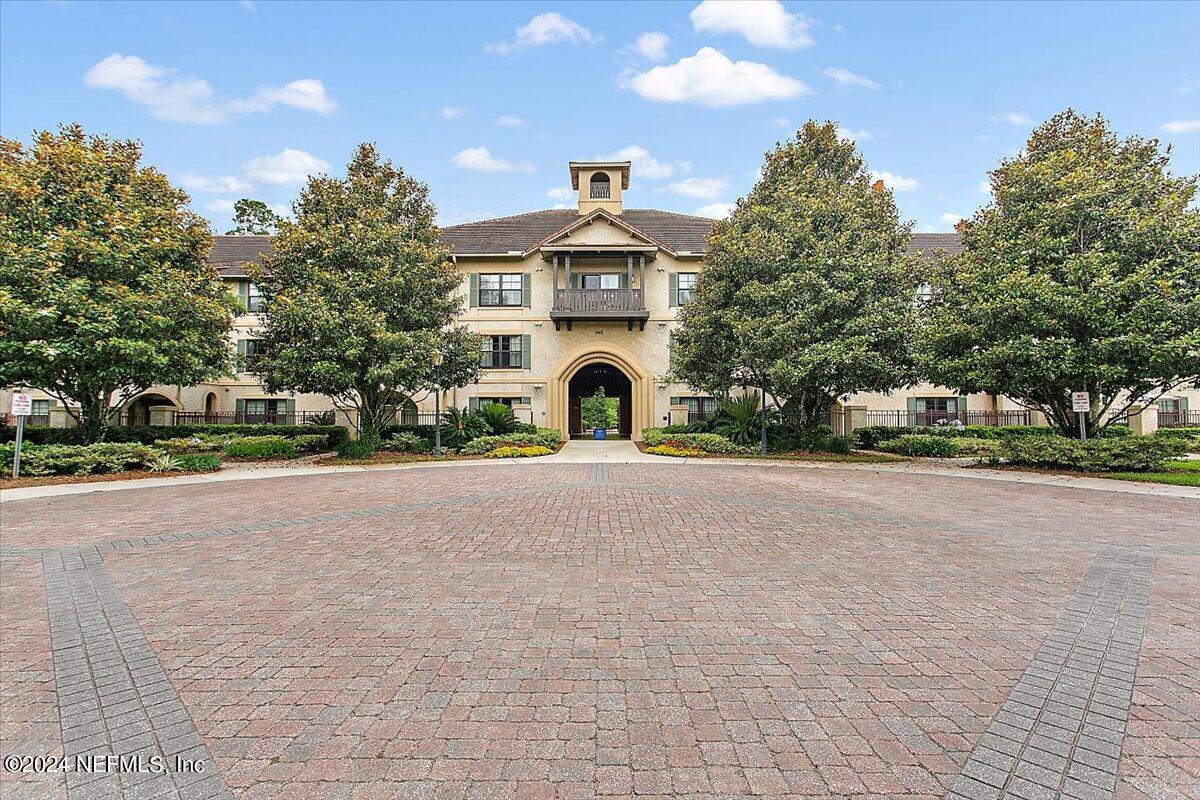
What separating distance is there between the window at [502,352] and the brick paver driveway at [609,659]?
19209mm

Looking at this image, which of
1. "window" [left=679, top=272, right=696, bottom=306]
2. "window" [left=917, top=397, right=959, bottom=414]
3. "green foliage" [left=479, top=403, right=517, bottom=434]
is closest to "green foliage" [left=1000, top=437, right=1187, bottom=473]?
"window" [left=917, top=397, right=959, bottom=414]

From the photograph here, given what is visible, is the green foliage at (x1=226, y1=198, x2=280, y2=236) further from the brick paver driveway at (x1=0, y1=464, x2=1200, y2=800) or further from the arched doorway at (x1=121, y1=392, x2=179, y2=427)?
the brick paver driveway at (x1=0, y1=464, x2=1200, y2=800)

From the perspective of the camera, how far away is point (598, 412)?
4028 cm

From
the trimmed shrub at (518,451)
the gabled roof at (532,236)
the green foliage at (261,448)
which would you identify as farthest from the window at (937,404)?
the green foliage at (261,448)

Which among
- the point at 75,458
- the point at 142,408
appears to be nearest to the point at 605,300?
the point at 75,458

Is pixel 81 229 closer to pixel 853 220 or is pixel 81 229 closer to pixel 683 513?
pixel 683 513

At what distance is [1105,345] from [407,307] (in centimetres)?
1872

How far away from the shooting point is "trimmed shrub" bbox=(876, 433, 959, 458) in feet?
65.7

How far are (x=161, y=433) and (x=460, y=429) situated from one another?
1106 cm

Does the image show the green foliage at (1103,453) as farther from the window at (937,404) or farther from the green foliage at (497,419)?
the green foliage at (497,419)

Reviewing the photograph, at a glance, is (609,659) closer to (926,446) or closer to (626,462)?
(626,462)

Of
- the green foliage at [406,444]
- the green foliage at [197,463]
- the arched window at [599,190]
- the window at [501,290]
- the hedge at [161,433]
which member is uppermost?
the arched window at [599,190]

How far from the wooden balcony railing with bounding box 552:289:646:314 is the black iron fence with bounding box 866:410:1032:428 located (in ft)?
39.1

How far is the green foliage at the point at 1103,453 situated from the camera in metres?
14.3
